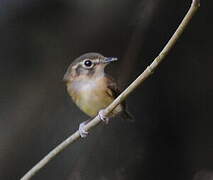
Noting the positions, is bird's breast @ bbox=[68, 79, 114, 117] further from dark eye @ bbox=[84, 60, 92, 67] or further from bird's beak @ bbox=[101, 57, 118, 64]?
bird's beak @ bbox=[101, 57, 118, 64]

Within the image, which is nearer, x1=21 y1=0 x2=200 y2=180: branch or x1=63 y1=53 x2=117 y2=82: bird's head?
x1=21 y1=0 x2=200 y2=180: branch

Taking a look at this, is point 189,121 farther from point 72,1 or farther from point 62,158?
point 72,1

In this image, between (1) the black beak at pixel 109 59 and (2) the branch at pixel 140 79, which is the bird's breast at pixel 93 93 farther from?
(2) the branch at pixel 140 79

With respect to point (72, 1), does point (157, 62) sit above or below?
below

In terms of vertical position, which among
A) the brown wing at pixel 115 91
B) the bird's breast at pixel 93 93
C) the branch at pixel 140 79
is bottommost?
the branch at pixel 140 79

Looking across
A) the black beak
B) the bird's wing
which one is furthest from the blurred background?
the bird's wing

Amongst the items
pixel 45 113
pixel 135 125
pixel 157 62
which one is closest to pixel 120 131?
pixel 135 125

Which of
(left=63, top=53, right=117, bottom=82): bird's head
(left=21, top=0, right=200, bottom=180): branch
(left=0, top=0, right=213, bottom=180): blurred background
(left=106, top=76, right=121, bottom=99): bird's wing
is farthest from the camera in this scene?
(left=106, top=76, right=121, bottom=99): bird's wing

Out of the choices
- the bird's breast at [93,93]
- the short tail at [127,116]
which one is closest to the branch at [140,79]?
the short tail at [127,116]
